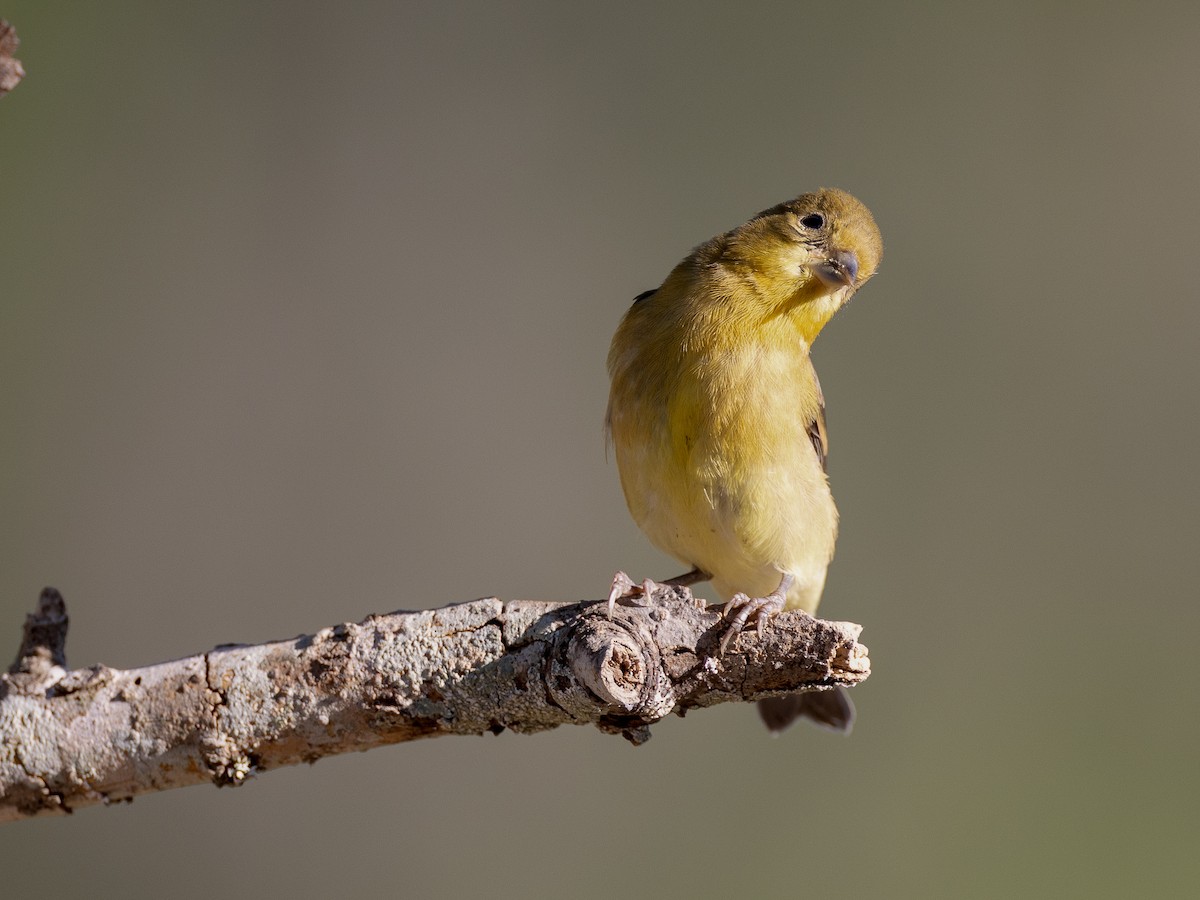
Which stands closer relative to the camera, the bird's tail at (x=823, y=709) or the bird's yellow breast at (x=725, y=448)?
the bird's yellow breast at (x=725, y=448)

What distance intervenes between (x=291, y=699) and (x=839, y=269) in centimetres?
225

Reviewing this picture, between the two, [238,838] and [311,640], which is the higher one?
[311,640]

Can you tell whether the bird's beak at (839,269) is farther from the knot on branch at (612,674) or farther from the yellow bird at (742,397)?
the knot on branch at (612,674)

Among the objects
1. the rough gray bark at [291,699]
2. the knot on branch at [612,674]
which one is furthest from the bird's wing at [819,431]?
the knot on branch at [612,674]

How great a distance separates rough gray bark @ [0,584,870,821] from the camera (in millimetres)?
2807

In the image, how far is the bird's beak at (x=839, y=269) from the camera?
399 cm

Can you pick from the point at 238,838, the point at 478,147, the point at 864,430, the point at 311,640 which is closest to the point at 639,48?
the point at 478,147

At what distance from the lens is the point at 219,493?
23.6 feet

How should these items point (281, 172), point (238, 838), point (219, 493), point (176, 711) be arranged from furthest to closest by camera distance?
point (281, 172), point (219, 493), point (238, 838), point (176, 711)

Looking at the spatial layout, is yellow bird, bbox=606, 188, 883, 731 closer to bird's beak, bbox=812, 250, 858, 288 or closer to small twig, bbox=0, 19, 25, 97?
bird's beak, bbox=812, 250, 858, 288

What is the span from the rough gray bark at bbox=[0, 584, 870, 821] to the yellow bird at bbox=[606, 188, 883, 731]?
0.96 meters

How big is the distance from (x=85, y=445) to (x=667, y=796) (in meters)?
4.07

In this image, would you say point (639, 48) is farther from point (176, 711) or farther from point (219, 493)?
point (176, 711)

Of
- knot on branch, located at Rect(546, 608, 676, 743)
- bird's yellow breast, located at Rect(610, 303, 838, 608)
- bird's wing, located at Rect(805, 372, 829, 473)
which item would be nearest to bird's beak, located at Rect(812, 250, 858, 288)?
bird's yellow breast, located at Rect(610, 303, 838, 608)
